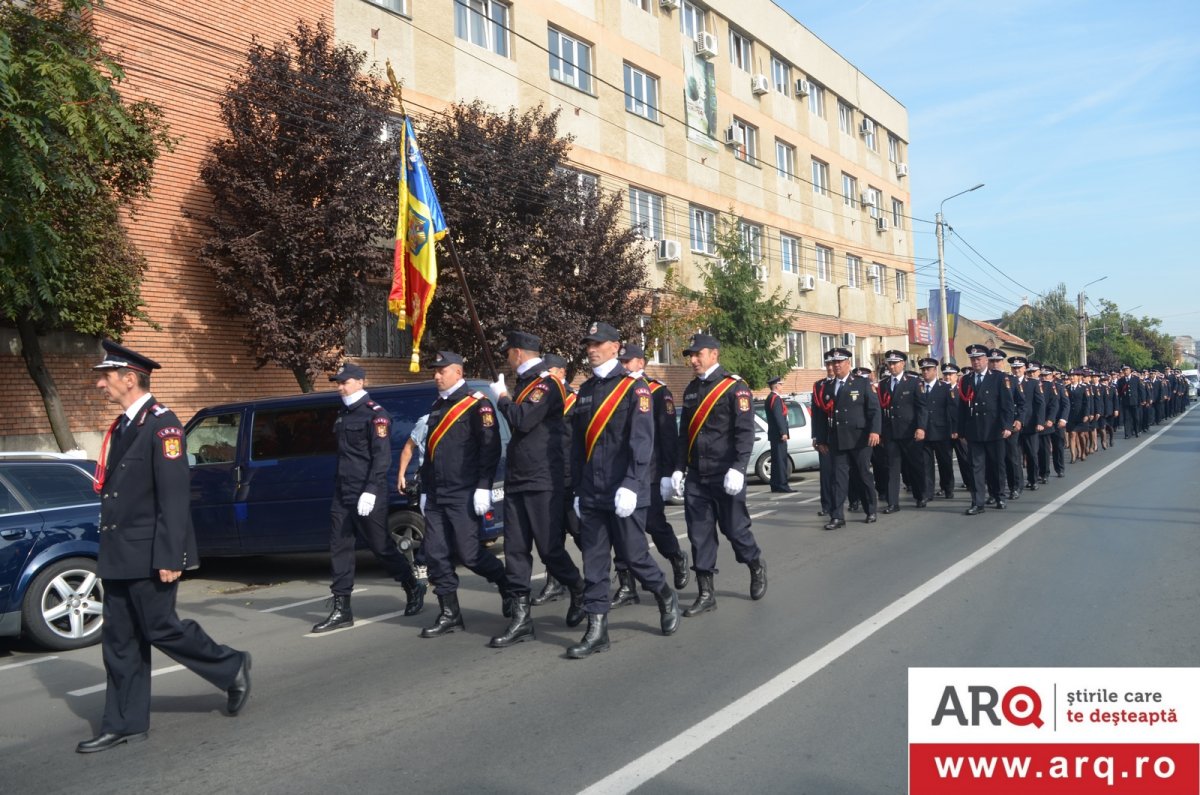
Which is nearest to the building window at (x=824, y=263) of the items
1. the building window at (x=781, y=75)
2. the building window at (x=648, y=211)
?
the building window at (x=781, y=75)

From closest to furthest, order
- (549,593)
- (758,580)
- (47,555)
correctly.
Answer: (47,555) < (758,580) < (549,593)

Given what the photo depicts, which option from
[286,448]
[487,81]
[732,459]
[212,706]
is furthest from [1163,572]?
[487,81]

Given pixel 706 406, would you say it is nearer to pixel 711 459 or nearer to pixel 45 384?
pixel 711 459

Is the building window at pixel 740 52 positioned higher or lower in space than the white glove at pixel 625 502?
higher

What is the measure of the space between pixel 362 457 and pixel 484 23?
55.3 ft

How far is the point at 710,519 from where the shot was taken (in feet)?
24.6

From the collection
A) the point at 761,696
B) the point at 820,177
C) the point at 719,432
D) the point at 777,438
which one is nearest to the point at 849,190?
the point at 820,177

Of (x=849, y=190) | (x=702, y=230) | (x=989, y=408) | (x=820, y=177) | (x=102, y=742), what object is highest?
(x=849, y=190)

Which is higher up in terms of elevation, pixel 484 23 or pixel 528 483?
pixel 484 23

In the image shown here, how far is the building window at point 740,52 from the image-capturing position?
3331cm

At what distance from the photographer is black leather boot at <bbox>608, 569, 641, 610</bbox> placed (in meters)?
7.79

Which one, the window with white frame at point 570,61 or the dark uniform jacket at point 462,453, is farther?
the window with white frame at point 570,61

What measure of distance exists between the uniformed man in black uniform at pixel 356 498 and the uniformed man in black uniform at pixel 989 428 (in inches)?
313

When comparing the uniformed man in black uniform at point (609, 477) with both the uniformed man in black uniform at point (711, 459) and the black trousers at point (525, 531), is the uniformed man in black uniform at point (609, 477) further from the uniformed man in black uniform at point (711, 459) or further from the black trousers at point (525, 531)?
the uniformed man in black uniform at point (711, 459)
